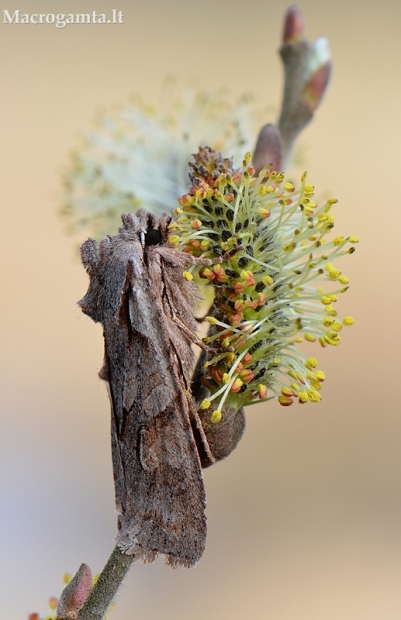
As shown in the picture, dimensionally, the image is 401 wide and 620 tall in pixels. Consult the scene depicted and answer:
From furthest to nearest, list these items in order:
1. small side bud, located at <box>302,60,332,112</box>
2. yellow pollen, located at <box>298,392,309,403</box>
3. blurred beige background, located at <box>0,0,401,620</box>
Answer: blurred beige background, located at <box>0,0,401,620</box> < small side bud, located at <box>302,60,332,112</box> < yellow pollen, located at <box>298,392,309,403</box>

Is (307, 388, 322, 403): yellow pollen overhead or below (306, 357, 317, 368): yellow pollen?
below

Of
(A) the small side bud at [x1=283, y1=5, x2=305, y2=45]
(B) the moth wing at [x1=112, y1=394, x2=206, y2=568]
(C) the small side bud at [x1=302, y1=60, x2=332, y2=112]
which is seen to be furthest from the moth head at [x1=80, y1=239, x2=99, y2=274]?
(A) the small side bud at [x1=283, y1=5, x2=305, y2=45]

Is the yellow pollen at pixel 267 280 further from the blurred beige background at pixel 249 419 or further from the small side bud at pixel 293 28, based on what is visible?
the blurred beige background at pixel 249 419

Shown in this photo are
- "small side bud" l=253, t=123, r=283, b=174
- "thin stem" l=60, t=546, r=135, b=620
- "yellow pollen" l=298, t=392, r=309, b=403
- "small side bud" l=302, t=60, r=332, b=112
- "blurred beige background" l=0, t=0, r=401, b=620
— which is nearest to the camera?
"thin stem" l=60, t=546, r=135, b=620

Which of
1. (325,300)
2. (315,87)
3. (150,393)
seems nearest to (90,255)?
(150,393)

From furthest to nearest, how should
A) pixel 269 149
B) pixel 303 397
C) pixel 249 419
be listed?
pixel 249 419 → pixel 269 149 → pixel 303 397

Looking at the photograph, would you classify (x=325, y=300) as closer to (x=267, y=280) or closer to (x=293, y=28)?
(x=267, y=280)

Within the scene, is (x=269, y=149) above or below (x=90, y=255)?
above

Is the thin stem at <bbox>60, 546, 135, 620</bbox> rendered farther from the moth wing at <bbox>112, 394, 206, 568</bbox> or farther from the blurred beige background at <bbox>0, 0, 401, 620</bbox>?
the blurred beige background at <bbox>0, 0, 401, 620</bbox>

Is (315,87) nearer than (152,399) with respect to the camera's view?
No
